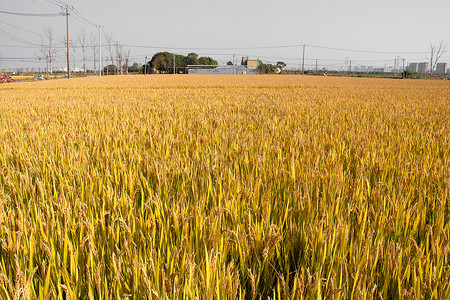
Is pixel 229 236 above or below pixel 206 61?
below

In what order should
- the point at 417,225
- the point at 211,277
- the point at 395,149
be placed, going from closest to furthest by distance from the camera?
the point at 211,277
the point at 417,225
the point at 395,149

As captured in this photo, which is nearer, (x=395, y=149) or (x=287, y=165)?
(x=287, y=165)

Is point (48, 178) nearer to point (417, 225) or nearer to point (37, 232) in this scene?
point (37, 232)

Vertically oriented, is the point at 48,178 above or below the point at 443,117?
below

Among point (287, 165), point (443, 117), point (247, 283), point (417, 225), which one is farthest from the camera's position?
point (443, 117)

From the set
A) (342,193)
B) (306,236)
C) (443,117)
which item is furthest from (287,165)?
(443,117)

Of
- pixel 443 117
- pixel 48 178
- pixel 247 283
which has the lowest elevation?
pixel 247 283

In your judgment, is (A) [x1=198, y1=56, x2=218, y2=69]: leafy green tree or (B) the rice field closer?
(B) the rice field

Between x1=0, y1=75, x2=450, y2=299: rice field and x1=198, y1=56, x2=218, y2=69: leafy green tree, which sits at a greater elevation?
x1=198, y1=56, x2=218, y2=69: leafy green tree

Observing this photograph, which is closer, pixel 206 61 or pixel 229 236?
pixel 229 236

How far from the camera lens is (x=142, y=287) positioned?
0.66 metres

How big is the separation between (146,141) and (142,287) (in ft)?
5.90

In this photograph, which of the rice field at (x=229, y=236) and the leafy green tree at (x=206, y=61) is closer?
the rice field at (x=229, y=236)

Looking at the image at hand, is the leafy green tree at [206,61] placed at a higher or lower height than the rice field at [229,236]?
higher
